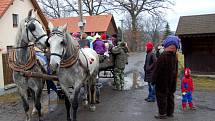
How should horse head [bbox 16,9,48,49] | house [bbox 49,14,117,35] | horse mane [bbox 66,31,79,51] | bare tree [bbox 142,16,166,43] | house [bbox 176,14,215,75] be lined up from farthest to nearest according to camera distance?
bare tree [bbox 142,16,166,43]
house [bbox 49,14,117,35]
house [bbox 176,14,215,75]
horse mane [bbox 66,31,79,51]
horse head [bbox 16,9,48,49]

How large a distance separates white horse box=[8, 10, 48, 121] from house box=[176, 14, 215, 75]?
37.0 ft

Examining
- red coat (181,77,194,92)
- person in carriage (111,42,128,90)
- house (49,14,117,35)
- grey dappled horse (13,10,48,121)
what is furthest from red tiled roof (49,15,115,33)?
grey dappled horse (13,10,48,121)

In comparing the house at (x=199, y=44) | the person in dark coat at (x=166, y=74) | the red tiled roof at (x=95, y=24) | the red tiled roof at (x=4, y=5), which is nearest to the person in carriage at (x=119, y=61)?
the person in dark coat at (x=166, y=74)

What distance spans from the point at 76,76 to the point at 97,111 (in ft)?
6.83

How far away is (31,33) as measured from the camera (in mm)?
6547

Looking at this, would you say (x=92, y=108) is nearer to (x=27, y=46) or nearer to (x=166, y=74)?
(x=166, y=74)

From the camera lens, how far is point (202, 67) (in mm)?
16984

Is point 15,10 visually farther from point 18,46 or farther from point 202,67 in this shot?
point 18,46

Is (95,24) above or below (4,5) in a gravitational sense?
above

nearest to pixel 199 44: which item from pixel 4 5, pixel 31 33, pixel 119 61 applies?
pixel 119 61

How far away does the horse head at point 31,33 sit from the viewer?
6.49m

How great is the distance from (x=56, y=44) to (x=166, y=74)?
2701 mm

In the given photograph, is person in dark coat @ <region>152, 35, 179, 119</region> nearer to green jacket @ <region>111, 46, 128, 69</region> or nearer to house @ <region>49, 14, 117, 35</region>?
green jacket @ <region>111, 46, 128, 69</region>

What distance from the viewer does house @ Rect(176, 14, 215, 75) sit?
657 inches
